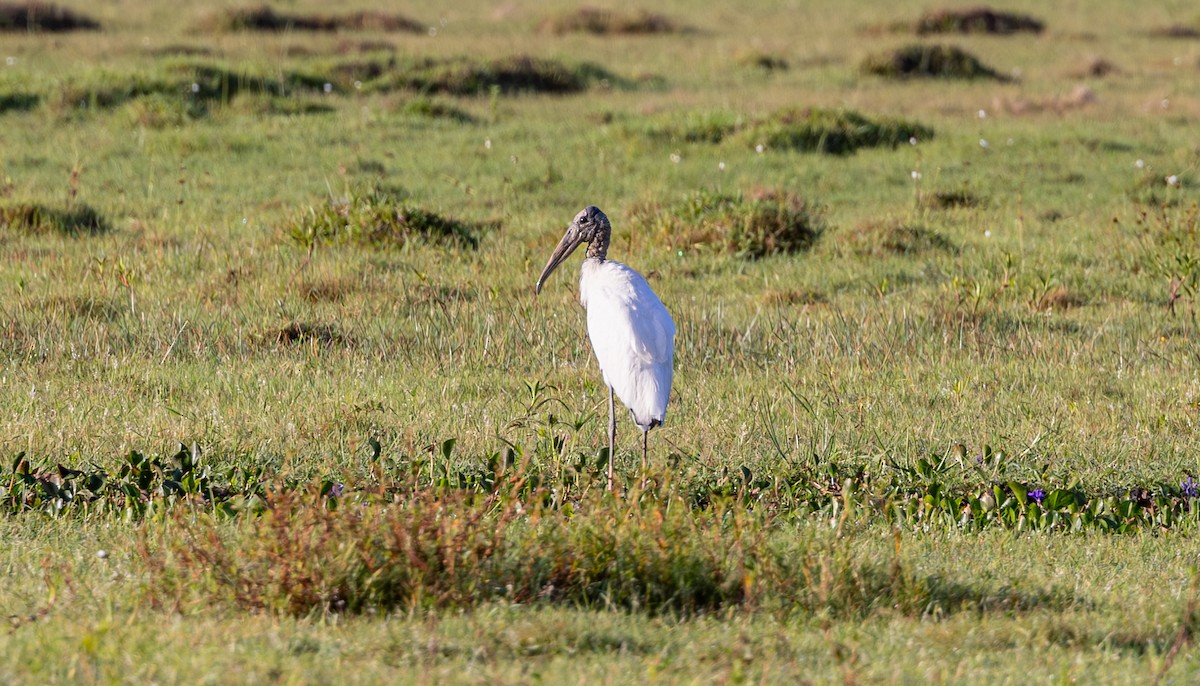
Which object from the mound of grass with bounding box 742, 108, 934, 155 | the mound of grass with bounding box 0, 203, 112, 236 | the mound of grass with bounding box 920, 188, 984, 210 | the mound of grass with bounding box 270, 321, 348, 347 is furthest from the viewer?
the mound of grass with bounding box 742, 108, 934, 155

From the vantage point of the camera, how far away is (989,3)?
40875 mm

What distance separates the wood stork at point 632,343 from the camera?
19.5 feet

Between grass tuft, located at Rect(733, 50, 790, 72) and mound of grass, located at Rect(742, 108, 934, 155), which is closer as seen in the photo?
mound of grass, located at Rect(742, 108, 934, 155)

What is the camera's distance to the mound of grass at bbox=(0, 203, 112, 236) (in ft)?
37.6

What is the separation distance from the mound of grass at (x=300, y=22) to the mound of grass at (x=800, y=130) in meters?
13.1

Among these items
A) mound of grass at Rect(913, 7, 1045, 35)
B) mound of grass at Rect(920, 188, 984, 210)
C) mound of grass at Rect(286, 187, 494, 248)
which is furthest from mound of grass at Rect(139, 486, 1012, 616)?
mound of grass at Rect(913, 7, 1045, 35)

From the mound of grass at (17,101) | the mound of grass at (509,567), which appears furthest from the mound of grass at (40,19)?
the mound of grass at (509,567)

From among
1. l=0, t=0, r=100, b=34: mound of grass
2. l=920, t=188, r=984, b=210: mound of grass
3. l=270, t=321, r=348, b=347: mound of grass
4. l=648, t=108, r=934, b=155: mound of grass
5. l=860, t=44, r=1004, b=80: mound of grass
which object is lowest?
l=270, t=321, r=348, b=347: mound of grass

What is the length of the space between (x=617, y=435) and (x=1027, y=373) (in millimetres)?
2552

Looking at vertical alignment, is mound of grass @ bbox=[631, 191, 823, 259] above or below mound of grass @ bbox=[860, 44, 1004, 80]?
below

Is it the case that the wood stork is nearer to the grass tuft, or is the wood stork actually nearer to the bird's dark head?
the bird's dark head

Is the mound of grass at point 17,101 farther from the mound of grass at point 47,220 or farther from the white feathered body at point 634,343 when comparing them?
the white feathered body at point 634,343

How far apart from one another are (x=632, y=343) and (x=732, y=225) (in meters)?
5.53

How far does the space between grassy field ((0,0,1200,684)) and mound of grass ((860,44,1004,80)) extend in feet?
18.8
